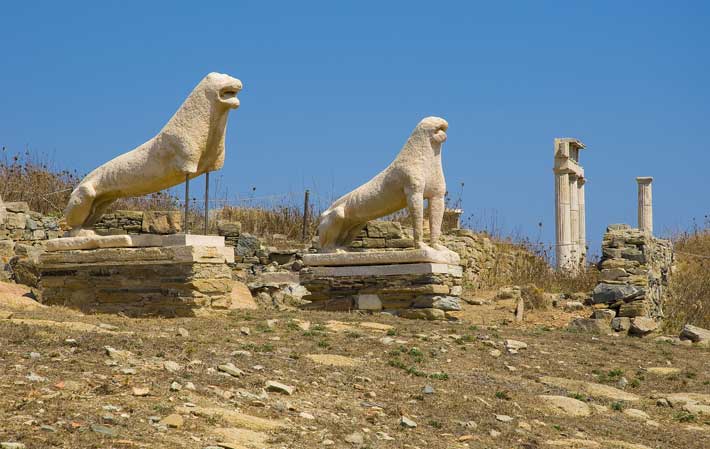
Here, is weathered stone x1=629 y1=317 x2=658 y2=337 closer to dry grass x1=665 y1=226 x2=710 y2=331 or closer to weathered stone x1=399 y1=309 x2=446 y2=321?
dry grass x1=665 y1=226 x2=710 y2=331

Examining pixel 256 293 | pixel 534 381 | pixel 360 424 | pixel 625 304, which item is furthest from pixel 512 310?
pixel 360 424

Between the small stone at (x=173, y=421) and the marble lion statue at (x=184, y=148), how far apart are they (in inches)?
195

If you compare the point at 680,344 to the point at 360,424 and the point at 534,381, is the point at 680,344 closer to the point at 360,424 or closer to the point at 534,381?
the point at 534,381

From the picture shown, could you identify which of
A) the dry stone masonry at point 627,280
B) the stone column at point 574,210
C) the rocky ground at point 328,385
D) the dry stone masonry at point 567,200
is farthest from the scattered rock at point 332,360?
the stone column at point 574,210

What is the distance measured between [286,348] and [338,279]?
3787mm

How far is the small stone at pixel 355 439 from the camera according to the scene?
5967mm

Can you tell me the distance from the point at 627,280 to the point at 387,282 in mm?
4210

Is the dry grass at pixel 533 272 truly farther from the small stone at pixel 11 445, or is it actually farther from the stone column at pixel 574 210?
the small stone at pixel 11 445

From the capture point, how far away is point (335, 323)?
1050 centimetres

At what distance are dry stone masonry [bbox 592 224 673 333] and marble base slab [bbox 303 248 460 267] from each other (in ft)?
9.11

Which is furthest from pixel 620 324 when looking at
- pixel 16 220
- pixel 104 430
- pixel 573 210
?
pixel 573 210

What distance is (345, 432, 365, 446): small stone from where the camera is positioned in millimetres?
5967

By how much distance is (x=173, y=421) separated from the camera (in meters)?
5.64

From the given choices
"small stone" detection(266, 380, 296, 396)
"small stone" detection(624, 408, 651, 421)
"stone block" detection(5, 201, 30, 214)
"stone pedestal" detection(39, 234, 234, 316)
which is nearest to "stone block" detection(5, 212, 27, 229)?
"stone block" detection(5, 201, 30, 214)
